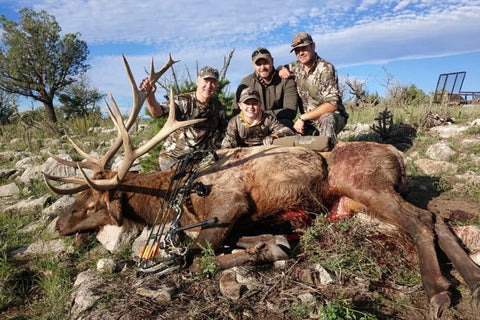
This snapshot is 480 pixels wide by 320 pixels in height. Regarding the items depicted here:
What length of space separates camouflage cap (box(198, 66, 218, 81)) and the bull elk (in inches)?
28.9

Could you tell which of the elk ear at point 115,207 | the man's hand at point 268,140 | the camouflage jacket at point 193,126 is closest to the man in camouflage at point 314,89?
the man's hand at point 268,140

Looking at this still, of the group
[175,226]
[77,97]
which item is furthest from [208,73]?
[77,97]

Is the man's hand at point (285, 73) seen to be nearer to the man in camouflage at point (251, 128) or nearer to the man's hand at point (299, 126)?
the man's hand at point (299, 126)

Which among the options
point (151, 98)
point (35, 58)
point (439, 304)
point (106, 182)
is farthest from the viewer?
point (35, 58)

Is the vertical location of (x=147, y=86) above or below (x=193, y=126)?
above

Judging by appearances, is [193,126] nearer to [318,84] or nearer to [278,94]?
[278,94]

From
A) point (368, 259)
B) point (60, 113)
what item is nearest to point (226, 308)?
point (368, 259)

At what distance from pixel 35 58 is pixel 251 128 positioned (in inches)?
789

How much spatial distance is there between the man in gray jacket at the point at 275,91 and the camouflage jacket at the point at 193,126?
0.67m

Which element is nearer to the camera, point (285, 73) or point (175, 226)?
point (175, 226)

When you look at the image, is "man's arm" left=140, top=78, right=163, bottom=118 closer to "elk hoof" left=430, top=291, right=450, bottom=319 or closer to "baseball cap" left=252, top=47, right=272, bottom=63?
"baseball cap" left=252, top=47, right=272, bottom=63

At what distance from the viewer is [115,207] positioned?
11.8ft

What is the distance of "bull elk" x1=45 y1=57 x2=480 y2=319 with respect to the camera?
325cm

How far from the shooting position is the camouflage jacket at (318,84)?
211 inches
